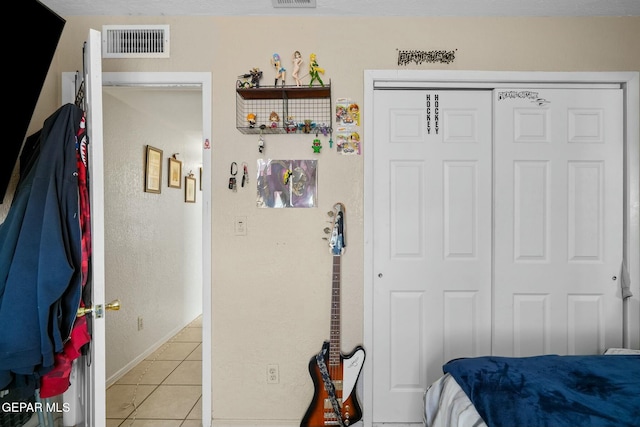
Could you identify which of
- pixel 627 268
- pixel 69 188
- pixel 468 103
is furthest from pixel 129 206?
pixel 627 268

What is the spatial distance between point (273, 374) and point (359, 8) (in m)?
2.29

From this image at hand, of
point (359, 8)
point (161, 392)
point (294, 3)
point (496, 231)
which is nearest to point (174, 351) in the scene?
point (161, 392)

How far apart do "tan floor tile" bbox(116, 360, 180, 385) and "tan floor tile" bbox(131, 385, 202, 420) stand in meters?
0.21

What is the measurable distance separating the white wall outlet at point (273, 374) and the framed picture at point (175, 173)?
244cm

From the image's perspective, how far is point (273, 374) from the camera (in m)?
2.00

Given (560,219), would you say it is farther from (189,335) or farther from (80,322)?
(189,335)

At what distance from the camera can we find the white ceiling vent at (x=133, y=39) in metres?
1.99

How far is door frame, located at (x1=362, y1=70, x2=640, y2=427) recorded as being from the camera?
199cm

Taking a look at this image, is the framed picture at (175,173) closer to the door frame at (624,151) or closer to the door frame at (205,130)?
the door frame at (205,130)

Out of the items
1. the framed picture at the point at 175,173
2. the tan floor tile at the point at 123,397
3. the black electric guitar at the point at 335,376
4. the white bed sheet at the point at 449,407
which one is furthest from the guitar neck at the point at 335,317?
the framed picture at the point at 175,173

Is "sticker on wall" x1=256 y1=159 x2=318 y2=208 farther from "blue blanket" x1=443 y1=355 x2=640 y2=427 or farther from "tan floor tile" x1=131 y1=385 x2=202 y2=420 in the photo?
"tan floor tile" x1=131 y1=385 x2=202 y2=420

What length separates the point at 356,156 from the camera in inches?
79.7

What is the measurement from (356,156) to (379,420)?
1.66 meters

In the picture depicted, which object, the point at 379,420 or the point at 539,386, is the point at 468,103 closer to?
the point at 539,386
